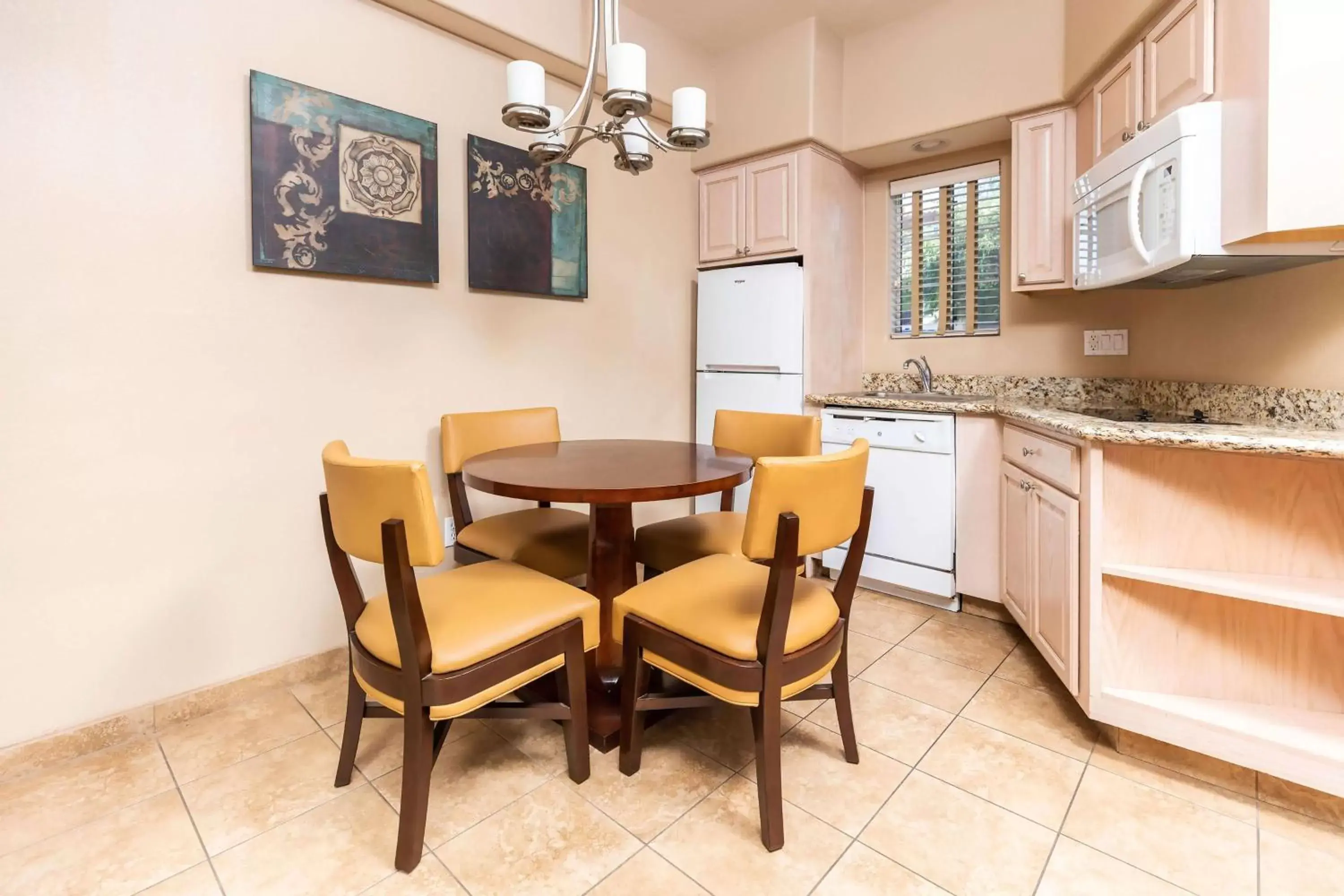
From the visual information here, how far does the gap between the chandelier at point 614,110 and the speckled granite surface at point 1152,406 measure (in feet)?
4.56

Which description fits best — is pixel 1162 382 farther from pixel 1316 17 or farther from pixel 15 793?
pixel 15 793

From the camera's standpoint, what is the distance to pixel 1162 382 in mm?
2469

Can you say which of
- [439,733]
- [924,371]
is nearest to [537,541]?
[439,733]

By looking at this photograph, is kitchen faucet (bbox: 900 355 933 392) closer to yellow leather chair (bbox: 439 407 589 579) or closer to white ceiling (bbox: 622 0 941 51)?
white ceiling (bbox: 622 0 941 51)

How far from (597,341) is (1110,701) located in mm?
2399

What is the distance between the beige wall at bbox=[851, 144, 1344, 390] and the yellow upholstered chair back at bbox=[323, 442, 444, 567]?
2.43m

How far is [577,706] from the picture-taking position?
1.53m

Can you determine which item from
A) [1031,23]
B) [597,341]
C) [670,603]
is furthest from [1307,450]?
[597,341]

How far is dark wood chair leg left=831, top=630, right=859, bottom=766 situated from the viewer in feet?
5.49

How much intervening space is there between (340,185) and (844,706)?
2.30 meters

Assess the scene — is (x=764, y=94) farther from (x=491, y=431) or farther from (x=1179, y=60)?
(x=491, y=431)

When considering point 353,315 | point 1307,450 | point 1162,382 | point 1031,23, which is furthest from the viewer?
point 1031,23

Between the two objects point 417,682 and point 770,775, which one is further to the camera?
point 770,775

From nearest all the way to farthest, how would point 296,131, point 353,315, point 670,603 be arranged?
point 670,603, point 296,131, point 353,315
